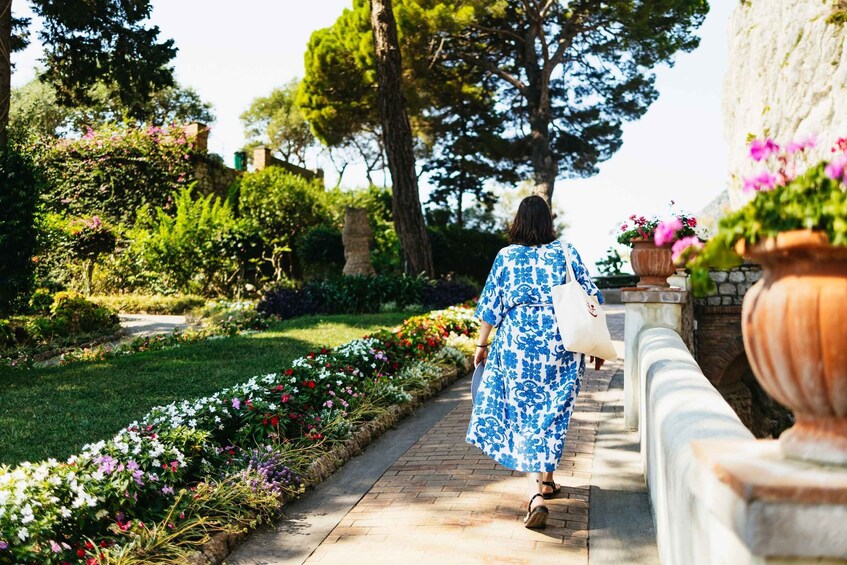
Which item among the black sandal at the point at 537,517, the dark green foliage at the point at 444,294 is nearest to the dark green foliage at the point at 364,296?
the dark green foliage at the point at 444,294

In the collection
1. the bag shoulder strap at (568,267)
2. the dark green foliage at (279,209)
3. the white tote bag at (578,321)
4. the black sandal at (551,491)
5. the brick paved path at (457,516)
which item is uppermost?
the dark green foliage at (279,209)

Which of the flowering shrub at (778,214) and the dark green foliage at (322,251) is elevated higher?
the dark green foliage at (322,251)

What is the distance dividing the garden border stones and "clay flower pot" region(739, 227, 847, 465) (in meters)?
2.95

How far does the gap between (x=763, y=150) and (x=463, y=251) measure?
19932mm

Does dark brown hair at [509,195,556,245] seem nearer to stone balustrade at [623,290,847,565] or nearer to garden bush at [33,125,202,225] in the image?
stone balustrade at [623,290,847,565]

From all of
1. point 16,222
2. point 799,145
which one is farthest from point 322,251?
point 799,145

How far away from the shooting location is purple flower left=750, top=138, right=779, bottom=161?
183 centimetres

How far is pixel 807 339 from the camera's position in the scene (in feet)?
4.41

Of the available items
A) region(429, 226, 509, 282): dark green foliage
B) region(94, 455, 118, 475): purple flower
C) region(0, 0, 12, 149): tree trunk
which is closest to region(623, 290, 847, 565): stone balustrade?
region(94, 455, 118, 475): purple flower

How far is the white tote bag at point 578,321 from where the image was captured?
4.08m

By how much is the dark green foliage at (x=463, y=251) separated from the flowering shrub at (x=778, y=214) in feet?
64.8

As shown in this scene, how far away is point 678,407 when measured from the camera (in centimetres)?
287

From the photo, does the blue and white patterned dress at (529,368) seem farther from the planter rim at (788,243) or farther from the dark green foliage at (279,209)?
the dark green foliage at (279,209)

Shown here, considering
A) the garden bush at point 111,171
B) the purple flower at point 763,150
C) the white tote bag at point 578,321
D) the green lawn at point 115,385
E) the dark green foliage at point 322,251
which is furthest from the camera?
the dark green foliage at point 322,251
